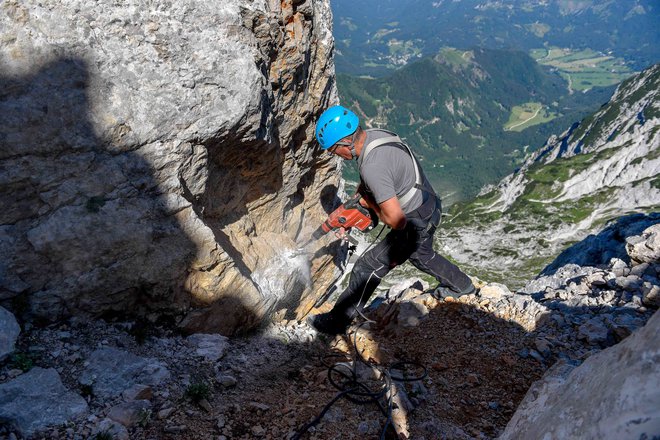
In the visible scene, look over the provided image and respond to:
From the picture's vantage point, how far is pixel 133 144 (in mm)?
5398

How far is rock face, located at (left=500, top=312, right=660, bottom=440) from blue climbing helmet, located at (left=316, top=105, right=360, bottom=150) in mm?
4379

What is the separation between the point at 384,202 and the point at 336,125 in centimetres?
145

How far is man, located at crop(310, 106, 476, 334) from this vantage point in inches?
245

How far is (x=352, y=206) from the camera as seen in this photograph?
26.0ft

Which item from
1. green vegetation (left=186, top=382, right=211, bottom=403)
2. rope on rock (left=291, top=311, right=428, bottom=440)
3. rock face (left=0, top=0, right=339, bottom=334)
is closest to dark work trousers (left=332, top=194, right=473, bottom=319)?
rope on rock (left=291, top=311, right=428, bottom=440)

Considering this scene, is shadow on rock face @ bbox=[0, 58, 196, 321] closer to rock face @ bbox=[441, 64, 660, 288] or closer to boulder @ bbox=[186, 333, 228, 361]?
boulder @ bbox=[186, 333, 228, 361]

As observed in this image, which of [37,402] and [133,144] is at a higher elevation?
[133,144]

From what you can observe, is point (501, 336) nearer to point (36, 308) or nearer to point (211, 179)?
point (211, 179)

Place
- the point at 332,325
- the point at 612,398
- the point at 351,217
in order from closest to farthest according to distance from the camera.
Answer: the point at 612,398 < the point at 351,217 < the point at 332,325

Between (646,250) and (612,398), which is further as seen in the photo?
(646,250)

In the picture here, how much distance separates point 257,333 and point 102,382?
2.90 metres

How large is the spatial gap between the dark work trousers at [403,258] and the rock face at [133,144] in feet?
6.00

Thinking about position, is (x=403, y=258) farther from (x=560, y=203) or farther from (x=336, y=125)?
(x=560, y=203)

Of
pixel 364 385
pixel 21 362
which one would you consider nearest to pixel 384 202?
pixel 364 385
